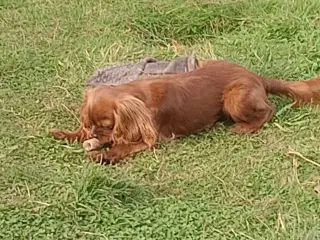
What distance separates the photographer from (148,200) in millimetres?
4055

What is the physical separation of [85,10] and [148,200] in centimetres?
290

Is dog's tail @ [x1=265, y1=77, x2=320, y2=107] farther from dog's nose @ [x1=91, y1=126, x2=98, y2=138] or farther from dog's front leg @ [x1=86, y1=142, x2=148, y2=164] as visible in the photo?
dog's nose @ [x1=91, y1=126, x2=98, y2=138]

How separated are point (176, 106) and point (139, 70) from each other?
742mm

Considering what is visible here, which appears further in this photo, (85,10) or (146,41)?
(85,10)

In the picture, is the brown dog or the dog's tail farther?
the dog's tail

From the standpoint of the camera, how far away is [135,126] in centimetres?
460

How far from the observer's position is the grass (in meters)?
3.86

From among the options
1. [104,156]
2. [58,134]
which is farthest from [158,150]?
[58,134]

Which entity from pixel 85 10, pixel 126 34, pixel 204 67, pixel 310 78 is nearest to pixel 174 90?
pixel 204 67

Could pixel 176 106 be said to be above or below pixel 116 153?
above

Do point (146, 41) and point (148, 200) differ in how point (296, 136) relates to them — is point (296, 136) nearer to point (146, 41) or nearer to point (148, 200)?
point (148, 200)

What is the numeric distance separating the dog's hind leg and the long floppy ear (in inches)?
19.2

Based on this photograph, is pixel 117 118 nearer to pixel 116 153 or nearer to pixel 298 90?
pixel 116 153

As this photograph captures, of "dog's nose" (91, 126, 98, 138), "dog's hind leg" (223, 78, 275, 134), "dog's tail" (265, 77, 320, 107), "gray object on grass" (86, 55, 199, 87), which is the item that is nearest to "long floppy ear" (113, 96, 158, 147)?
"dog's nose" (91, 126, 98, 138)
